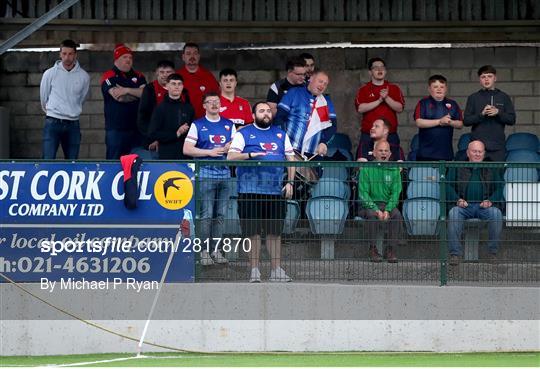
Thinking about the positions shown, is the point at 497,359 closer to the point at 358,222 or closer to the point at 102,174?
the point at 358,222

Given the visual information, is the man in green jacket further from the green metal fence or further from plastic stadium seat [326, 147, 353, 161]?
plastic stadium seat [326, 147, 353, 161]

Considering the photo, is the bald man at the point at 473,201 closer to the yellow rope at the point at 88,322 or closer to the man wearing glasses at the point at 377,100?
the man wearing glasses at the point at 377,100

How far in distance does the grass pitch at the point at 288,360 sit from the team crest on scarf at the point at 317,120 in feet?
10.3

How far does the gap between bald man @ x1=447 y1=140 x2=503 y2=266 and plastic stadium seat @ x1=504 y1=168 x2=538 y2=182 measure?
0.27 feet

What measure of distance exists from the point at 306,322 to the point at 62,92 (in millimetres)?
4969

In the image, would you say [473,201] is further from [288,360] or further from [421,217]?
[288,360]

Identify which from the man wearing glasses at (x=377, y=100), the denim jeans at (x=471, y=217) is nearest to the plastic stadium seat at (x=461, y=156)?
the man wearing glasses at (x=377, y=100)

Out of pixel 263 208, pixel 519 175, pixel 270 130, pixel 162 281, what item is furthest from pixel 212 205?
pixel 519 175

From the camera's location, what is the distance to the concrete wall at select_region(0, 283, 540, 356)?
1405 cm

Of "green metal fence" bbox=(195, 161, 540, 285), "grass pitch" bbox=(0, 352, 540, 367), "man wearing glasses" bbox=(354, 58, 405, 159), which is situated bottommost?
"grass pitch" bbox=(0, 352, 540, 367)

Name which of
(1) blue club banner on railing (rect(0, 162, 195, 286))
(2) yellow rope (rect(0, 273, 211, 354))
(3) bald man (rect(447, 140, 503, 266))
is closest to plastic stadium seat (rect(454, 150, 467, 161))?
(3) bald man (rect(447, 140, 503, 266))

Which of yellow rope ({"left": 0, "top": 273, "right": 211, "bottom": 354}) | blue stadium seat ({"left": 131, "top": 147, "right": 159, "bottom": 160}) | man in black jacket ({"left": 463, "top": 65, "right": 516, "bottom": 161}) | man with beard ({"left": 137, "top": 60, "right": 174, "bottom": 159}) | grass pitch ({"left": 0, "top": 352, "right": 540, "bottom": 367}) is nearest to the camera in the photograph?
grass pitch ({"left": 0, "top": 352, "right": 540, "bottom": 367})

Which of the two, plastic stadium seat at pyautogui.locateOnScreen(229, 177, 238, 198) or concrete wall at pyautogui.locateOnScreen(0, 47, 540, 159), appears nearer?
plastic stadium seat at pyautogui.locateOnScreen(229, 177, 238, 198)

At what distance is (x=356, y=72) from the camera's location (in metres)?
19.1
